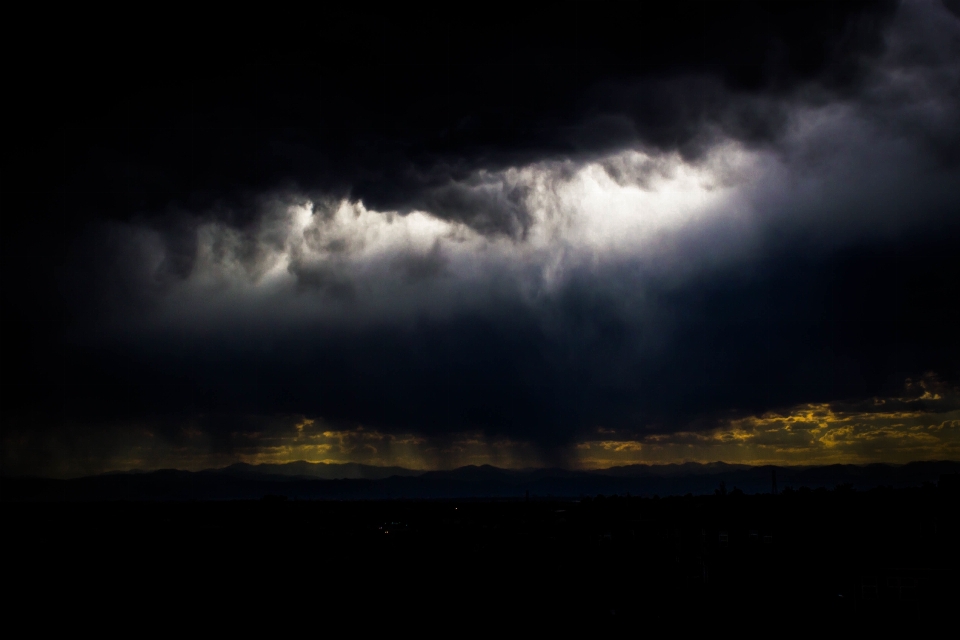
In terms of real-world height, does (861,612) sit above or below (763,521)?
below

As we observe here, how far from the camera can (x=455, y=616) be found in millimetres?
51750

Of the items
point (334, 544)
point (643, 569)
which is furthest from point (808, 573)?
point (334, 544)

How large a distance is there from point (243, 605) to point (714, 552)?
39651 millimetres

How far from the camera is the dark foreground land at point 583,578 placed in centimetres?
4947

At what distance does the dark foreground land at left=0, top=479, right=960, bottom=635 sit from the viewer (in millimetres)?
49469

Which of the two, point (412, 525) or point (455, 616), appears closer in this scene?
point (455, 616)

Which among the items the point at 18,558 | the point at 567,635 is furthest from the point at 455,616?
the point at 18,558

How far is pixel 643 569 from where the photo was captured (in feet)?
220

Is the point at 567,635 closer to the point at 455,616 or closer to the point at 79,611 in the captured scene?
the point at 455,616

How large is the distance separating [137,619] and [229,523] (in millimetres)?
79924

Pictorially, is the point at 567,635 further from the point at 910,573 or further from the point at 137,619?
the point at 137,619

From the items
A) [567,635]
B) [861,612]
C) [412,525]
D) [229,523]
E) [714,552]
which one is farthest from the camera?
[412,525]

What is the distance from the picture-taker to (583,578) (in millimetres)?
65625

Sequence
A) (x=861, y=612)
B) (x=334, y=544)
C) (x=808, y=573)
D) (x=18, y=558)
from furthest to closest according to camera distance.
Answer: (x=334, y=544) → (x=18, y=558) → (x=808, y=573) → (x=861, y=612)
